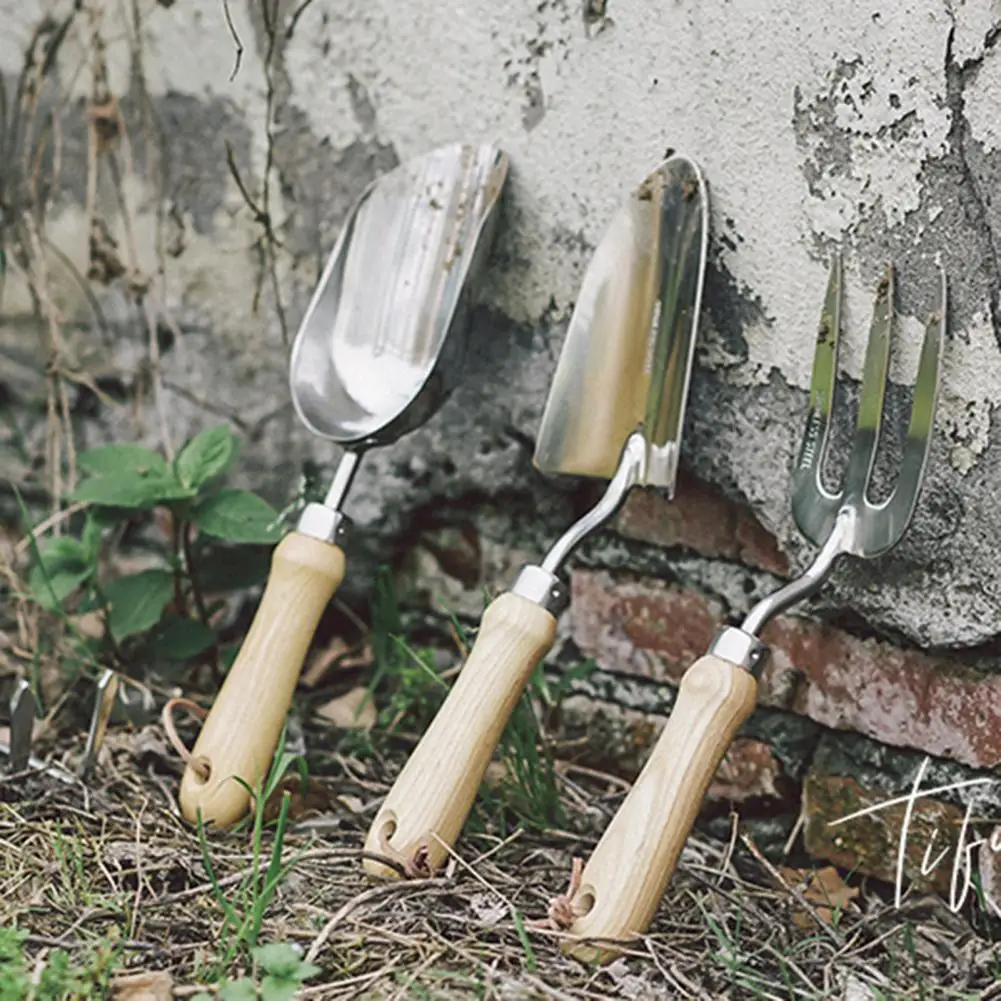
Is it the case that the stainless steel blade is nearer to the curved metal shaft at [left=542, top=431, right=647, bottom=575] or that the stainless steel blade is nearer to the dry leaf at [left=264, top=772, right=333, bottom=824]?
the curved metal shaft at [left=542, top=431, right=647, bottom=575]

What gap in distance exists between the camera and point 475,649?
1.17 meters

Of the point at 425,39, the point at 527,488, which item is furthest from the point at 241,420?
the point at 425,39

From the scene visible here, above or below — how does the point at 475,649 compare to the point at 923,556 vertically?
below

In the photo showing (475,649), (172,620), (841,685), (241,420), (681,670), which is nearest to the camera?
(475,649)

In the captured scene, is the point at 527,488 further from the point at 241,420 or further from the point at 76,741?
the point at 76,741

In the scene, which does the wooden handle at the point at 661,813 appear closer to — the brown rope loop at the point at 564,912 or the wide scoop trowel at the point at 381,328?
the brown rope loop at the point at 564,912

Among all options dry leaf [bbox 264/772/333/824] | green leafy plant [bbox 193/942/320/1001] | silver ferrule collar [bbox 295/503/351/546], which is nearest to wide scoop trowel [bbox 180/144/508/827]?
silver ferrule collar [bbox 295/503/351/546]

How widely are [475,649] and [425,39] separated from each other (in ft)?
1.99

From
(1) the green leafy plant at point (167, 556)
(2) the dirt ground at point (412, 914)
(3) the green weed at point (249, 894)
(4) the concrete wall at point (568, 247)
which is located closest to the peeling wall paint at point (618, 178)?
(4) the concrete wall at point (568, 247)

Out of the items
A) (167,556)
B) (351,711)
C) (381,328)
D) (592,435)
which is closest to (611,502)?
(592,435)

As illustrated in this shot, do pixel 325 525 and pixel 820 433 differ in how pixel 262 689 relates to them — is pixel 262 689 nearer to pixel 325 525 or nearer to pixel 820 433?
pixel 325 525

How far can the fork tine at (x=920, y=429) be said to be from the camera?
3.70 ft

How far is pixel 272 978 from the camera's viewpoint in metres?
0.97

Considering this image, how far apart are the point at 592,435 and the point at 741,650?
0.28 m
